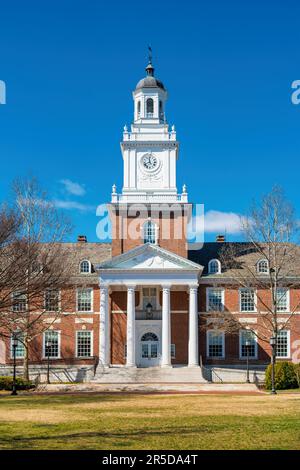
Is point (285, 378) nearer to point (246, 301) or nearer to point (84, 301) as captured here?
point (246, 301)

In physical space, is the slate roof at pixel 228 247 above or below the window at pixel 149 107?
below

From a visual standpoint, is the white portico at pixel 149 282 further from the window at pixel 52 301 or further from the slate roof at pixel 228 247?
the slate roof at pixel 228 247

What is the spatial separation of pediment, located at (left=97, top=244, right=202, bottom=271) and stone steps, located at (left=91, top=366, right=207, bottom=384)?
24.9 feet

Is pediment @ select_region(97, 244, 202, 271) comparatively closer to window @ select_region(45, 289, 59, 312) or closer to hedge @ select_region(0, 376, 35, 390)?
window @ select_region(45, 289, 59, 312)

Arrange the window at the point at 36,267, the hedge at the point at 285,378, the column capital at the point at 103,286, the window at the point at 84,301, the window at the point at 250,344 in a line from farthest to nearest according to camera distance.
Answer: the window at the point at 84,301 < the window at the point at 250,344 < the column capital at the point at 103,286 < the hedge at the point at 285,378 < the window at the point at 36,267

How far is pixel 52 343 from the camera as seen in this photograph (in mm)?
56812

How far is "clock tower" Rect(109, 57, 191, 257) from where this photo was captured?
183 ft

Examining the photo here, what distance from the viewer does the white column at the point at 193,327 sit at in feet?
172

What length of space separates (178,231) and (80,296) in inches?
387

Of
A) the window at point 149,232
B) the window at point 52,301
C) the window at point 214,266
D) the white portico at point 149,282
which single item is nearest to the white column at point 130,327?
the white portico at point 149,282

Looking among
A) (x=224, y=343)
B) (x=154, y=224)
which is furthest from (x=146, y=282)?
(x=224, y=343)

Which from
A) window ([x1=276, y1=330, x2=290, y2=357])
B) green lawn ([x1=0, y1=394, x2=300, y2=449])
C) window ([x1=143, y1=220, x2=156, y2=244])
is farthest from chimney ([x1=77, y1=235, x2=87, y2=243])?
green lawn ([x1=0, y1=394, x2=300, y2=449])

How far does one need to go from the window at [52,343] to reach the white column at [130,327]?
24.6ft
